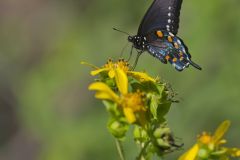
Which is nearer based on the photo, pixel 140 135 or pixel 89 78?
pixel 140 135

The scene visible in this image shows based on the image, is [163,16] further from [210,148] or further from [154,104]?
[210,148]

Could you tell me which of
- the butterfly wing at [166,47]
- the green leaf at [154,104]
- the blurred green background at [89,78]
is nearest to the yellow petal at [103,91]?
the green leaf at [154,104]

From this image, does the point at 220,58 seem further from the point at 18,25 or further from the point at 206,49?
the point at 18,25

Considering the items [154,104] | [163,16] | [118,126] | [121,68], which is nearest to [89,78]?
[163,16]

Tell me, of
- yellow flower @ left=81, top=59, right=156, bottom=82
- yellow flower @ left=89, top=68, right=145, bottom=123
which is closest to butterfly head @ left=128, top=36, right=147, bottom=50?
yellow flower @ left=81, top=59, right=156, bottom=82

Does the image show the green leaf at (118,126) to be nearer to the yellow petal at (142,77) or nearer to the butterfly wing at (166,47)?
the yellow petal at (142,77)

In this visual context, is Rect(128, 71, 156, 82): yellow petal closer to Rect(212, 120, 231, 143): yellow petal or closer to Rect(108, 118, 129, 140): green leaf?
Rect(108, 118, 129, 140): green leaf
